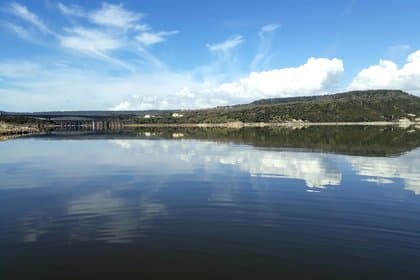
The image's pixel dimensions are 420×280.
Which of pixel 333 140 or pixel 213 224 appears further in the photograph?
pixel 333 140

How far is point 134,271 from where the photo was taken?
14156mm

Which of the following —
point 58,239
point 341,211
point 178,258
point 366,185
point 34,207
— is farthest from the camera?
point 366,185

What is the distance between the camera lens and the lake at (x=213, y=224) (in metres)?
14.5

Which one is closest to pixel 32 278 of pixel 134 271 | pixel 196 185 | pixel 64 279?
pixel 64 279

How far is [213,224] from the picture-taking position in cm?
1975

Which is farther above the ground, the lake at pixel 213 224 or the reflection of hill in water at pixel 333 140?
the reflection of hill in water at pixel 333 140

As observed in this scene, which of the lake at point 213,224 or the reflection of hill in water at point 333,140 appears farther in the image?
the reflection of hill in water at point 333,140

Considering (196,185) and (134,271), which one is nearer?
(134,271)

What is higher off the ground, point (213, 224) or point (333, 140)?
point (333, 140)

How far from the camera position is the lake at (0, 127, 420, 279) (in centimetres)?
1450

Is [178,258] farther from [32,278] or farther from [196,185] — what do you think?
[196,185]

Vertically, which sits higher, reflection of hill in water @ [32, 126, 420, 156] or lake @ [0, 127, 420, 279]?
reflection of hill in water @ [32, 126, 420, 156]

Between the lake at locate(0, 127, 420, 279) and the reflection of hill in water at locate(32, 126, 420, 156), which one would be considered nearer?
the lake at locate(0, 127, 420, 279)

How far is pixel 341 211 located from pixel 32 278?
587 inches
